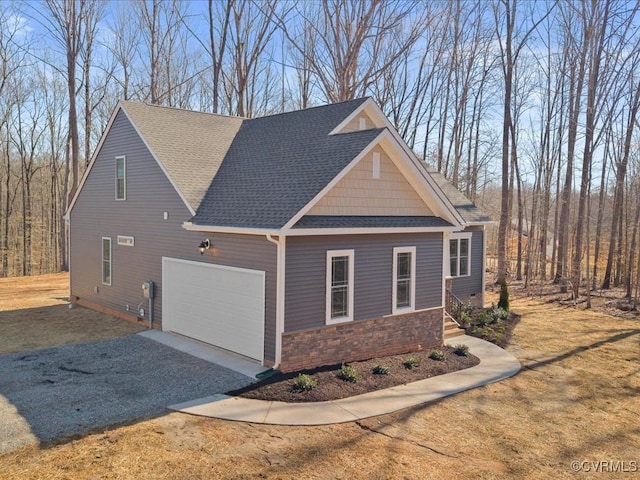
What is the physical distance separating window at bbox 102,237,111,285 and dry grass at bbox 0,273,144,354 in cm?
117

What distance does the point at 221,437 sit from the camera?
7340mm

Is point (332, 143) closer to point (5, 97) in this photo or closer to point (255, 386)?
point (255, 386)

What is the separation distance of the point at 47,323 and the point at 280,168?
28.8 feet

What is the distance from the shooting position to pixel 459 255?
60.3ft

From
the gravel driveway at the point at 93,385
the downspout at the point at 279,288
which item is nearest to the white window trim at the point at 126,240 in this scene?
the gravel driveway at the point at 93,385

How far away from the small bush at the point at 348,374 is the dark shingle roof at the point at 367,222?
2.97m

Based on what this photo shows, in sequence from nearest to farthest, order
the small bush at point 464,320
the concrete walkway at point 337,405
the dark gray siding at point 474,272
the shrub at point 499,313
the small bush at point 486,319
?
1. the concrete walkway at point 337,405
2. the small bush at point 464,320
3. the small bush at point 486,319
4. the shrub at point 499,313
5. the dark gray siding at point 474,272

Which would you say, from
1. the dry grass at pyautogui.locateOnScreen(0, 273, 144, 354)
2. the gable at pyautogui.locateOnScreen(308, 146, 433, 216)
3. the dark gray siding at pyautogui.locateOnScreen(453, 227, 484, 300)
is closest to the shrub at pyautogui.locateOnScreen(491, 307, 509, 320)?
the dark gray siding at pyautogui.locateOnScreen(453, 227, 484, 300)

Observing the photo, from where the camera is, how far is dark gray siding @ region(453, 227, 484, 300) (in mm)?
18625

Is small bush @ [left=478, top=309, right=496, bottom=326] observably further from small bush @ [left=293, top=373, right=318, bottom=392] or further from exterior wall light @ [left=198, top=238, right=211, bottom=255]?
exterior wall light @ [left=198, top=238, right=211, bottom=255]

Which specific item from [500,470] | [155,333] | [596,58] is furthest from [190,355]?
Result: [596,58]

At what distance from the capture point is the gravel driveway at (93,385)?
301 inches

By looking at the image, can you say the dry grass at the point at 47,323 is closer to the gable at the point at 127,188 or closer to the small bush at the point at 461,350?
the gable at the point at 127,188

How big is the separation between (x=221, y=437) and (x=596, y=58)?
21028mm
